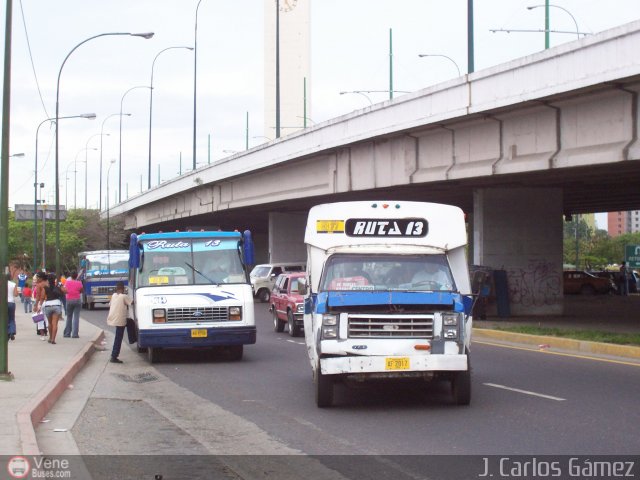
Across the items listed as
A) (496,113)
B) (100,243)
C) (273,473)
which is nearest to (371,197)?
(496,113)

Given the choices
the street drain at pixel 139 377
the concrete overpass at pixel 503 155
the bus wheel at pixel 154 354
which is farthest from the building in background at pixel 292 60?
the street drain at pixel 139 377

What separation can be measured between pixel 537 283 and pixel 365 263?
838 inches

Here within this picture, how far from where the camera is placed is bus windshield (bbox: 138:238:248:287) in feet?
65.3

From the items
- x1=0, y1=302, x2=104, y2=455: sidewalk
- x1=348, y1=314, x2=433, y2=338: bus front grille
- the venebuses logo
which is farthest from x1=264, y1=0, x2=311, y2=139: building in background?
the venebuses logo

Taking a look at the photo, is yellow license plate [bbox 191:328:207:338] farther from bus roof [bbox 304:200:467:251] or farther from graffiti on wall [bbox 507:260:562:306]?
graffiti on wall [bbox 507:260:562:306]

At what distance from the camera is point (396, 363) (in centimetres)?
1216

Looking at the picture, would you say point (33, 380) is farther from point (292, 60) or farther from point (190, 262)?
point (292, 60)

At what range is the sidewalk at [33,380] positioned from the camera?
9641mm

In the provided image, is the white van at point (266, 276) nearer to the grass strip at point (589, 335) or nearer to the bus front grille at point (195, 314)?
the grass strip at point (589, 335)

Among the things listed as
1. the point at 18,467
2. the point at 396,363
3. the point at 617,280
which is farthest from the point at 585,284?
the point at 18,467

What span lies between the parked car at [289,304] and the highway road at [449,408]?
6603 millimetres

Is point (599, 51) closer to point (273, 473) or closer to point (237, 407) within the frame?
point (237, 407)

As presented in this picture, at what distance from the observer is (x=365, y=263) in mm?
13328

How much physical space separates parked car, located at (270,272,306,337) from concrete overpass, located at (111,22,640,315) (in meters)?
5.18
